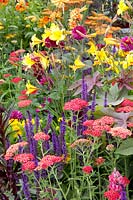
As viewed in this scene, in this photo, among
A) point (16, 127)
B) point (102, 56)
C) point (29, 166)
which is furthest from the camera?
point (102, 56)

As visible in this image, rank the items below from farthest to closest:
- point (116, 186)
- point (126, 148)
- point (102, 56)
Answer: point (102, 56)
point (126, 148)
point (116, 186)

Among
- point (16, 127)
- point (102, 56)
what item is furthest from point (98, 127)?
point (102, 56)

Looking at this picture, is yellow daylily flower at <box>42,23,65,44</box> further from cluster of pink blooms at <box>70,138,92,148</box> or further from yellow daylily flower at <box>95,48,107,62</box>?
cluster of pink blooms at <box>70,138,92,148</box>

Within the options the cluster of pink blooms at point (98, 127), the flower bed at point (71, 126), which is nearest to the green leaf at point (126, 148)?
the flower bed at point (71, 126)

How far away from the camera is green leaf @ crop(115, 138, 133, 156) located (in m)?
2.22

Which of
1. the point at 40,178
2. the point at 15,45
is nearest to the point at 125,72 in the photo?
the point at 40,178

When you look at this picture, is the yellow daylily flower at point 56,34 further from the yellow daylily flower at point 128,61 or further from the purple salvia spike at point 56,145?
the purple salvia spike at point 56,145

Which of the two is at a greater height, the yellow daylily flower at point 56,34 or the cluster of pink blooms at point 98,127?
the yellow daylily flower at point 56,34

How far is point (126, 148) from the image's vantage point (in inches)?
88.9

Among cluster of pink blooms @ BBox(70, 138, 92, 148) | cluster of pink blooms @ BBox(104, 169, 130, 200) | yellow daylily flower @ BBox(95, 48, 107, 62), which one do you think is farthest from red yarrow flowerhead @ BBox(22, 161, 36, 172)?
yellow daylily flower @ BBox(95, 48, 107, 62)

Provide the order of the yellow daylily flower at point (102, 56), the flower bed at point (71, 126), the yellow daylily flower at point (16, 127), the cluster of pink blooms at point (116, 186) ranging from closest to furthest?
the cluster of pink blooms at point (116, 186), the flower bed at point (71, 126), the yellow daylily flower at point (16, 127), the yellow daylily flower at point (102, 56)

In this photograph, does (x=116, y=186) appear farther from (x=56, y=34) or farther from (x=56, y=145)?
(x=56, y=34)

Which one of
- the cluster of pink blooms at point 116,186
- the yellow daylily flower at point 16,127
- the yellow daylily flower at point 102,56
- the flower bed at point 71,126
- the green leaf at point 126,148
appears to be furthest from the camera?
the yellow daylily flower at point 102,56

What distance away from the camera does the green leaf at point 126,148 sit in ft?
7.30
